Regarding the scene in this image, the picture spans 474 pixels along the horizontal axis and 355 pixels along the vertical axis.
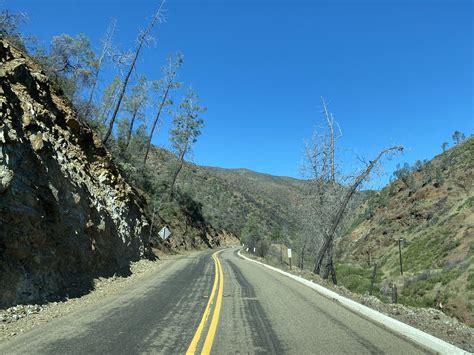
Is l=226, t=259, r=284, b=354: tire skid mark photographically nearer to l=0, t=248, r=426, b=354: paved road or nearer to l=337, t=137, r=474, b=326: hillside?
l=0, t=248, r=426, b=354: paved road

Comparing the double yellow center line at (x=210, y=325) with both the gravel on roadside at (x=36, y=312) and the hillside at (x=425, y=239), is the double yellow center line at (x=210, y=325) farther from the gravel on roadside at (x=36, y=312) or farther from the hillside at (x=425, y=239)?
the hillside at (x=425, y=239)

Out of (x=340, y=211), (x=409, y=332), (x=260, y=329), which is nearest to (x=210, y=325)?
(x=260, y=329)

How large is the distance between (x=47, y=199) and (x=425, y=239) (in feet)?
135

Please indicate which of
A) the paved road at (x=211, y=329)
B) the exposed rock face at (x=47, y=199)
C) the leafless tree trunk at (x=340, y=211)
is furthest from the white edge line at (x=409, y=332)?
the leafless tree trunk at (x=340, y=211)

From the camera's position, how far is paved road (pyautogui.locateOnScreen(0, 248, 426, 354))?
22.3 feet

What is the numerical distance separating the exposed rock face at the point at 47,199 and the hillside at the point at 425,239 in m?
18.4

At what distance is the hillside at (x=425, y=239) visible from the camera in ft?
90.2

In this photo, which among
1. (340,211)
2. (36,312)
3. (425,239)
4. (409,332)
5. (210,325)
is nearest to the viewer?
(409,332)

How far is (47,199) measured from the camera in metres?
12.6

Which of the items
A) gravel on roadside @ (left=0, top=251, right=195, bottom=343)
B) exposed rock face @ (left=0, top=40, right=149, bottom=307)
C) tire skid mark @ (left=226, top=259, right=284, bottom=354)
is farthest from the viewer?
exposed rock face @ (left=0, top=40, right=149, bottom=307)

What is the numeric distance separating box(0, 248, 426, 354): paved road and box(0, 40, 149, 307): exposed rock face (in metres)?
1.86

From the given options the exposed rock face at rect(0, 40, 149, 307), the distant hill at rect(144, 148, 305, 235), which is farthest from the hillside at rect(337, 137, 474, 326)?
the distant hill at rect(144, 148, 305, 235)

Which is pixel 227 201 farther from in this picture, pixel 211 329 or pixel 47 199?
pixel 211 329

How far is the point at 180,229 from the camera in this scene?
5709 cm
